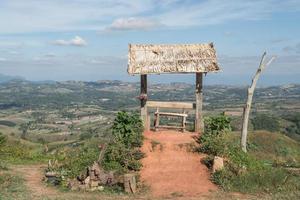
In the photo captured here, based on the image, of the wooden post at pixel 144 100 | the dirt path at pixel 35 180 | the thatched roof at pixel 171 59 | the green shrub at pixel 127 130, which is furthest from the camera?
the wooden post at pixel 144 100

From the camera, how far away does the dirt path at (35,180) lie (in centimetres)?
1753

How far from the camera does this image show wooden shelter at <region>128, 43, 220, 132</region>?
22.4m

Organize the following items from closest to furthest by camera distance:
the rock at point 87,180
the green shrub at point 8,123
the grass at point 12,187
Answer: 1. the grass at point 12,187
2. the rock at point 87,180
3. the green shrub at point 8,123

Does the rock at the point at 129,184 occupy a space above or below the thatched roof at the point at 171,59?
below

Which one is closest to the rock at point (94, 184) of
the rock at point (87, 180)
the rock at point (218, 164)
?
the rock at point (87, 180)

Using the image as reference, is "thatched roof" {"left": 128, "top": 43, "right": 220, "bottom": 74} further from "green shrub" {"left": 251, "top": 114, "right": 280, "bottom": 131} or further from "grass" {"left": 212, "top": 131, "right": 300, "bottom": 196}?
"green shrub" {"left": 251, "top": 114, "right": 280, "bottom": 131}

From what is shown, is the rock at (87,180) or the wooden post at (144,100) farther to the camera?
the wooden post at (144,100)

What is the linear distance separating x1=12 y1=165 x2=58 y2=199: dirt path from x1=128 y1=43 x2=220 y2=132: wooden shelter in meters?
5.60

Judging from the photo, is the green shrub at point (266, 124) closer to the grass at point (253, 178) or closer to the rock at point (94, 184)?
the grass at point (253, 178)

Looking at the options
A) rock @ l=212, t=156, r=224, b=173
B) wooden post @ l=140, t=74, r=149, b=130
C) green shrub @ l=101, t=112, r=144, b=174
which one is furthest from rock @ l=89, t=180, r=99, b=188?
wooden post @ l=140, t=74, r=149, b=130

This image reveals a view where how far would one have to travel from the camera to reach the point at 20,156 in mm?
26531

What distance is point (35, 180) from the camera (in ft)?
66.5

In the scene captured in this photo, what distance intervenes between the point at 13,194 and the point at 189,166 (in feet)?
22.8

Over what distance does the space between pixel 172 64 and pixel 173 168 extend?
559 cm
